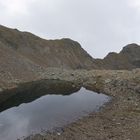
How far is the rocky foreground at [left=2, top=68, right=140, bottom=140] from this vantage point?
2738 centimetres

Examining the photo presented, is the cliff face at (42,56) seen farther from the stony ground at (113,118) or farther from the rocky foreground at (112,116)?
the stony ground at (113,118)

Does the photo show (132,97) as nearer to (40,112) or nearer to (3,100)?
(40,112)

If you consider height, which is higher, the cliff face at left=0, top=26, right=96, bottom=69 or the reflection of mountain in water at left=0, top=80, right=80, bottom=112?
the cliff face at left=0, top=26, right=96, bottom=69

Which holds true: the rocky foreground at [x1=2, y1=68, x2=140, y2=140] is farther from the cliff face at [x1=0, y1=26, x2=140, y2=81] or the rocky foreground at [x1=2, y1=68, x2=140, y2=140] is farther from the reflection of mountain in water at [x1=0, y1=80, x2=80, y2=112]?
the cliff face at [x1=0, y1=26, x2=140, y2=81]

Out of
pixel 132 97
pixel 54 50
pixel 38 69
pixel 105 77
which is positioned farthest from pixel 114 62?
pixel 132 97

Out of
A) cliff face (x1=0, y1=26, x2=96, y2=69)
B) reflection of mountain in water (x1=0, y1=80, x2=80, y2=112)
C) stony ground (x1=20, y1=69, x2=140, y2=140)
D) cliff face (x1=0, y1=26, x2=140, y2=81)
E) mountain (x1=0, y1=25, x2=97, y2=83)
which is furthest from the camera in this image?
cliff face (x1=0, y1=26, x2=96, y2=69)

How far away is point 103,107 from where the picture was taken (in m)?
37.6

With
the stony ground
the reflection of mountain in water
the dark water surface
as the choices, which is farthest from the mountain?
the dark water surface

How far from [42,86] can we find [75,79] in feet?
22.8

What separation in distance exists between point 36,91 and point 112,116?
58.4 ft

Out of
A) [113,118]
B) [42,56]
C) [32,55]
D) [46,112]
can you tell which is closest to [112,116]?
[113,118]

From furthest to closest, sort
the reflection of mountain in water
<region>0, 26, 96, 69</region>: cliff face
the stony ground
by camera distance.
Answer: <region>0, 26, 96, 69</region>: cliff face → the reflection of mountain in water → the stony ground

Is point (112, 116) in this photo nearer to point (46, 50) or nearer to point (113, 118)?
point (113, 118)

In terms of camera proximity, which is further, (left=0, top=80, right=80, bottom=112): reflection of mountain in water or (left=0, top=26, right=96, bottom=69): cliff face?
(left=0, top=26, right=96, bottom=69): cliff face
